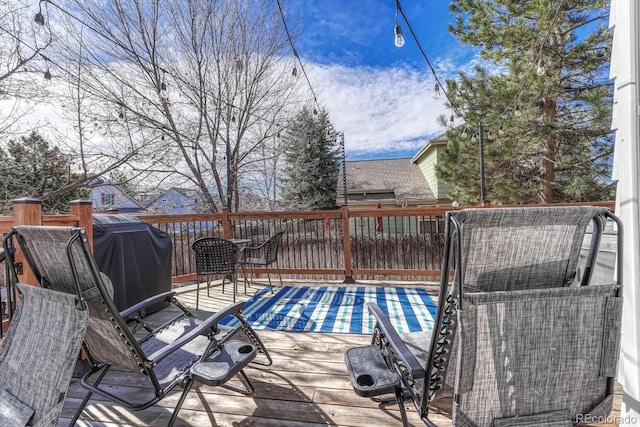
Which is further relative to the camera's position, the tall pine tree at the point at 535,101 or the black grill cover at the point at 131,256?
the tall pine tree at the point at 535,101

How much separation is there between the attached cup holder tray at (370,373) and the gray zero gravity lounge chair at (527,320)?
0.39 metres

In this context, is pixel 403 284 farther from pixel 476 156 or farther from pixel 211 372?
pixel 476 156

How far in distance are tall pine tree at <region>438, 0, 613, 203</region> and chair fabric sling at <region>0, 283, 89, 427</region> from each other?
7.82 meters

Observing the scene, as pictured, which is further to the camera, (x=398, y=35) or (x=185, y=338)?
(x=398, y=35)

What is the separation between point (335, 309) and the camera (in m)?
3.41

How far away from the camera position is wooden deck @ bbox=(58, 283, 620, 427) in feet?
5.41

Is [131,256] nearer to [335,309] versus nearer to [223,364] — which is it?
[223,364]

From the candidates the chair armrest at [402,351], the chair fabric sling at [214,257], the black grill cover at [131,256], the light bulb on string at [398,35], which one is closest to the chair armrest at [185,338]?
the chair armrest at [402,351]

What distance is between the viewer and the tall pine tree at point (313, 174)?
12689 mm

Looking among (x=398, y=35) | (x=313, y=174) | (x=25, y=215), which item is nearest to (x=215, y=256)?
(x=25, y=215)

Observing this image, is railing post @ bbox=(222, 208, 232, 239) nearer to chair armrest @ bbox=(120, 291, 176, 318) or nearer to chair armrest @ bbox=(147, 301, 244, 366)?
chair armrest @ bbox=(120, 291, 176, 318)

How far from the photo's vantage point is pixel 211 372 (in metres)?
1.51

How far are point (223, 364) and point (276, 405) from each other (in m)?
0.45

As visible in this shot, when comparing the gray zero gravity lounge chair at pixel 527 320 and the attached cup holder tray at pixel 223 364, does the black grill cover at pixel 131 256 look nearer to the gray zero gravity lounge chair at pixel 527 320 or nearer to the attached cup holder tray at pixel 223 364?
the attached cup holder tray at pixel 223 364
